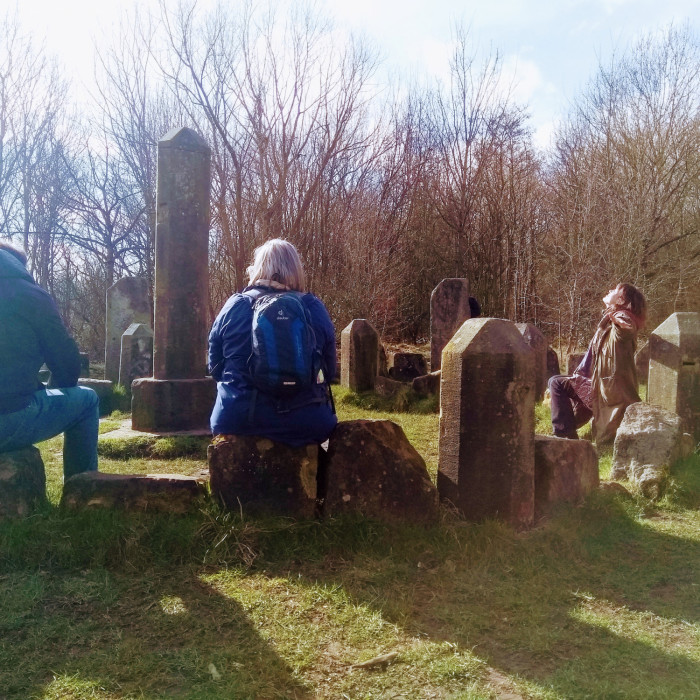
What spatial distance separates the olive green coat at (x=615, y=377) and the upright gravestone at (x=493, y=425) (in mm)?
2606

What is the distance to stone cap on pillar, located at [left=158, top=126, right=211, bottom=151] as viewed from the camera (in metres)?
7.02

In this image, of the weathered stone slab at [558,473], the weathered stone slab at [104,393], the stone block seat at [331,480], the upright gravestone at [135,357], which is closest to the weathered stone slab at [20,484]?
the stone block seat at [331,480]

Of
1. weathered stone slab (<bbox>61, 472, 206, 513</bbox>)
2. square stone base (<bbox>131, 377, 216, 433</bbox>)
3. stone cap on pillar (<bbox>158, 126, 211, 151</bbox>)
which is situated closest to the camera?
weathered stone slab (<bbox>61, 472, 206, 513</bbox>)

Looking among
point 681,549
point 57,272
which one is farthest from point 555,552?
point 57,272

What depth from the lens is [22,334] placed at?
13.3 feet

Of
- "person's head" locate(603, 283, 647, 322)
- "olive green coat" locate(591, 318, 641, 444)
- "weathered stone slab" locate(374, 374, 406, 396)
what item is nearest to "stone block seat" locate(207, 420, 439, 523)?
"olive green coat" locate(591, 318, 641, 444)

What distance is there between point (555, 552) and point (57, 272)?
67.7 feet

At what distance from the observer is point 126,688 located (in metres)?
2.43

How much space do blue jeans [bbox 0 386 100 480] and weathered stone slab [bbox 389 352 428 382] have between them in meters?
8.50

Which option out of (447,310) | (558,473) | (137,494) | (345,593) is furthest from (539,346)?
(345,593)

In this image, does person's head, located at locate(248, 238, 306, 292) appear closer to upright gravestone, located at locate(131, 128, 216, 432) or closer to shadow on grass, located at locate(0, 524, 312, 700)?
shadow on grass, located at locate(0, 524, 312, 700)

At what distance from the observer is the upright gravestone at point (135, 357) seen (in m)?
10.5

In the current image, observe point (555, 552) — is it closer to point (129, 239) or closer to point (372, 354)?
point (372, 354)

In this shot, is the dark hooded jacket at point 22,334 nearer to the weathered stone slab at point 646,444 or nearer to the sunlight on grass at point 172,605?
the sunlight on grass at point 172,605
